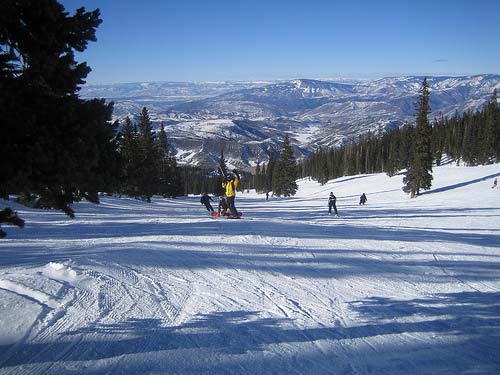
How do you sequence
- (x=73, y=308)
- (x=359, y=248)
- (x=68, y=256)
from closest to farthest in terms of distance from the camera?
(x=73, y=308), (x=68, y=256), (x=359, y=248)

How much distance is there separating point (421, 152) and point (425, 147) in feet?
2.19

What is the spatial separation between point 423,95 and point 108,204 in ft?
111

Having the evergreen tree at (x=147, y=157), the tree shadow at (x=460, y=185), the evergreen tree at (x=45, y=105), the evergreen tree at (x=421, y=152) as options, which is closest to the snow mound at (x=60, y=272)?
the evergreen tree at (x=45, y=105)

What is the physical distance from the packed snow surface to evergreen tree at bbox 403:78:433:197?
29687 millimetres

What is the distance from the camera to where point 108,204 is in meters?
24.5

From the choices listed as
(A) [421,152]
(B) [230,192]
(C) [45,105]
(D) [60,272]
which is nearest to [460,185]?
(A) [421,152]

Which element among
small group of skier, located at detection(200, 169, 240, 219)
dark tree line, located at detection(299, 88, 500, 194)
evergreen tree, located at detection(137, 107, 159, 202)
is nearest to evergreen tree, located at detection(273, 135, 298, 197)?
dark tree line, located at detection(299, 88, 500, 194)

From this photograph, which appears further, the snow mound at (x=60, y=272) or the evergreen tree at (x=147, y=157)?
the evergreen tree at (x=147, y=157)

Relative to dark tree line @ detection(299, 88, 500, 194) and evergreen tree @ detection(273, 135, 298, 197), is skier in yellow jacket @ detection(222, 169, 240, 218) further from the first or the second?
evergreen tree @ detection(273, 135, 298, 197)

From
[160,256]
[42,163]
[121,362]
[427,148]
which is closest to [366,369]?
[121,362]

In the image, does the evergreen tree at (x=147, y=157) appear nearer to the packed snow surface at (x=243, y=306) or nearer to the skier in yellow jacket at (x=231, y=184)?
the skier in yellow jacket at (x=231, y=184)

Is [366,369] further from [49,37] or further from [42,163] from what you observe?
[49,37]

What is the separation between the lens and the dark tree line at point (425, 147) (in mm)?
37875

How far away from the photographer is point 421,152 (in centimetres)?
3784
